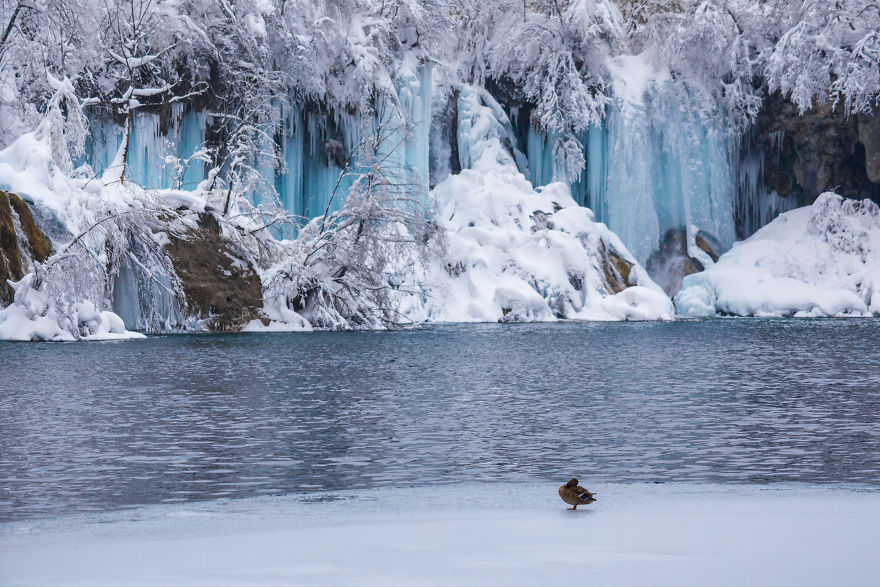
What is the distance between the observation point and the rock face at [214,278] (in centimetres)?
2822

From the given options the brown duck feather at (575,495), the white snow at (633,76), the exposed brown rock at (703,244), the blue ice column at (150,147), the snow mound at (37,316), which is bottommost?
the brown duck feather at (575,495)

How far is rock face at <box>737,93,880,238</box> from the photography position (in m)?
44.5

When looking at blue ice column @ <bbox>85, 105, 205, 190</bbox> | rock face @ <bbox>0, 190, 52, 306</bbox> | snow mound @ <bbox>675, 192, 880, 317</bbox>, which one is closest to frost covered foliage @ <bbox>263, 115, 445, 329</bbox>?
blue ice column @ <bbox>85, 105, 205, 190</bbox>

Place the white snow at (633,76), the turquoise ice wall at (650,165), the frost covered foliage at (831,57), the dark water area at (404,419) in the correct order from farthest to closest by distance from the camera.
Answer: the white snow at (633,76) → the turquoise ice wall at (650,165) → the frost covered foliage at (831,57) → the dark water area at (404,419)

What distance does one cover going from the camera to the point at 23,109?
103ft

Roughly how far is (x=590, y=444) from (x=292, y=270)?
1928 centimetres

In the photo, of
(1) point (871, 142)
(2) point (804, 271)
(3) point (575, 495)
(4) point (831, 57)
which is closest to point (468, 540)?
(3) point (575, 495)

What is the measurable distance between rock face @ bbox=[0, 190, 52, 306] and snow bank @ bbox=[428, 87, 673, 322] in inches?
538

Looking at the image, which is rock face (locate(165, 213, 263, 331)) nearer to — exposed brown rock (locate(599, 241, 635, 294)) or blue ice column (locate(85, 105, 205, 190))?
blue ice column (locate(85, 105, 205, 190))

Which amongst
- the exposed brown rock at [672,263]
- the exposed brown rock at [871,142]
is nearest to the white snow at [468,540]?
the exposed brown rock at [672,263]

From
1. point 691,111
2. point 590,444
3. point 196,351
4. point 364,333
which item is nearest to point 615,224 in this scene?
point 691,111

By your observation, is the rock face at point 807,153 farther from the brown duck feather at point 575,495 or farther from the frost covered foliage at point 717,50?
the brown duck feather at point 575,495

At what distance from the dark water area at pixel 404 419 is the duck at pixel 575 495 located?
1407 millimetres

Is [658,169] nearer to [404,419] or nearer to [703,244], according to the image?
[703,244]
